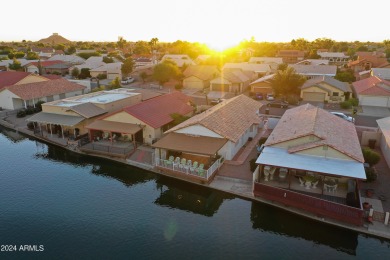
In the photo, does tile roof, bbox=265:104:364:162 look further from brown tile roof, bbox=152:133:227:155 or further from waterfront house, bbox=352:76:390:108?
waterfront house, bbox=352:76:390:108

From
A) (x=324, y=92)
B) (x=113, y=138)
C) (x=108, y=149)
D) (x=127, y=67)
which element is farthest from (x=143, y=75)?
(x=108, y=149)

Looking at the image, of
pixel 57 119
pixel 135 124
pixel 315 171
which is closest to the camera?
pixel 315 171

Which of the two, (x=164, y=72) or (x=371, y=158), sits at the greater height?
(x=164, y=72)

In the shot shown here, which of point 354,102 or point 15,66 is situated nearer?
point 354,102

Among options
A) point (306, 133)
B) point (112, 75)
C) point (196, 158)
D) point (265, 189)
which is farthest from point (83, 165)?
point (112, 75)

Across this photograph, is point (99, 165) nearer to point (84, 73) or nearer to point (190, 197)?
point (190, 197)

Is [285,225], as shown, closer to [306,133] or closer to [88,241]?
[306,133]

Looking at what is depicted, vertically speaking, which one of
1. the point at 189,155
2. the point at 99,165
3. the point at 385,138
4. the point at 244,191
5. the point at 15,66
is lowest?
the point at 99,165

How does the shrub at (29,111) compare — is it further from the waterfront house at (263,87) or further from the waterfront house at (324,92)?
the waterfront house at (324,92)
